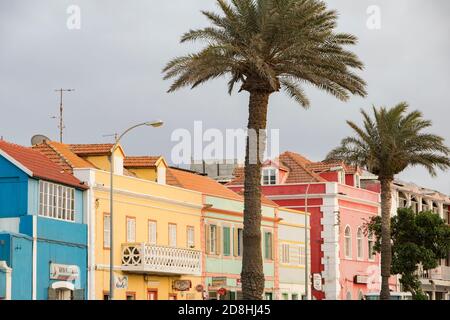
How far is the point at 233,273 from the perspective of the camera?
70.7 m

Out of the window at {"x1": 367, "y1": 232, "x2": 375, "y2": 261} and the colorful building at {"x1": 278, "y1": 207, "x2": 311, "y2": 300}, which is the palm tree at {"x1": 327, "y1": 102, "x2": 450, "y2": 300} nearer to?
the colorful building at {"x1": 278, "y1": 207, "x2": 311, "y2": 300}

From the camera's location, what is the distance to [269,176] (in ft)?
285

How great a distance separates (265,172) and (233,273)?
17.0 metres

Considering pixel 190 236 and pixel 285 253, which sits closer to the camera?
pixel 190 236

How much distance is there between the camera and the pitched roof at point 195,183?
69000 millimetres

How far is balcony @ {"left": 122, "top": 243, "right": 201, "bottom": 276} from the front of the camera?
5888cm

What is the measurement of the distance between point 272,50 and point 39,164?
44.4ft

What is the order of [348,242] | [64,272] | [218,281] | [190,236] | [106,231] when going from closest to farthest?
[64,272] < [106,231] < [190,236] < [218,281] < [348,242]

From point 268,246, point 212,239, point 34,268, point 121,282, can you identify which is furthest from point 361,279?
point 34,268

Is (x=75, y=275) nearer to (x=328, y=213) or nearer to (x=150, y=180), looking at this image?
(x=150, y=180)

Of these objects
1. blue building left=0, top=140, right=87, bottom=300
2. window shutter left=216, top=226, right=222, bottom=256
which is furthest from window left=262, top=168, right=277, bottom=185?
blue building left=0, top=140, right=87, bottom=300

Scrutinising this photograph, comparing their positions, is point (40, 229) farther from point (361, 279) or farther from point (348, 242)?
point (361, 279)

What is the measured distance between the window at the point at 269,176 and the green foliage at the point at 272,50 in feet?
121
